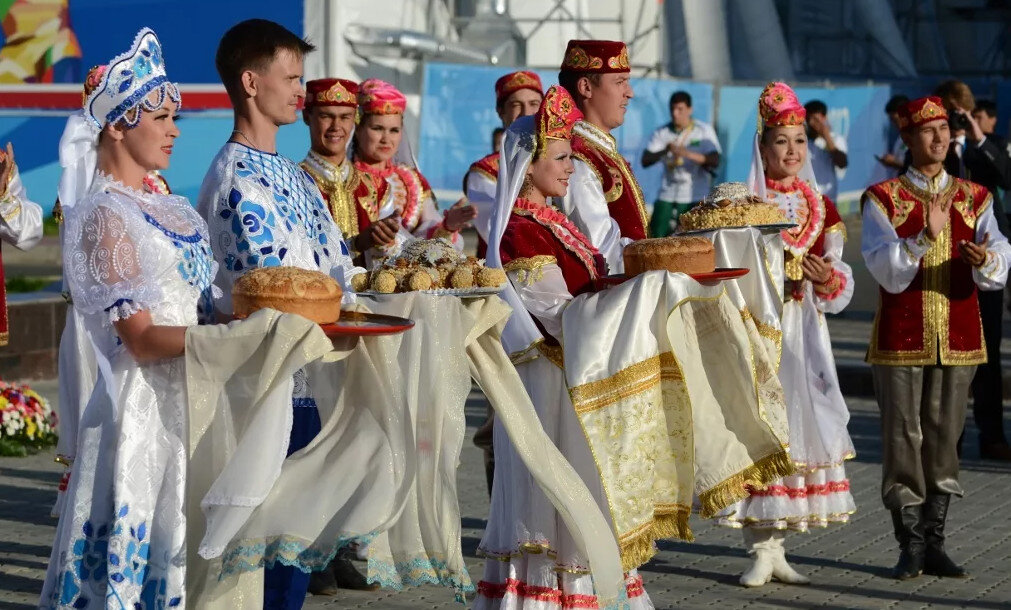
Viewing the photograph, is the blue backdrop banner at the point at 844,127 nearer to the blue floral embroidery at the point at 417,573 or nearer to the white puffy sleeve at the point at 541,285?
the white puffy sleeve at the point at 541,285

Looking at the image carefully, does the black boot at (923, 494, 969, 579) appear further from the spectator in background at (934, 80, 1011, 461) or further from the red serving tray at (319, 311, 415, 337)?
the red serving tray at (319, 311, 415, 337)

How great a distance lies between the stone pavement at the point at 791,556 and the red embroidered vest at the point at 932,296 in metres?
0.95

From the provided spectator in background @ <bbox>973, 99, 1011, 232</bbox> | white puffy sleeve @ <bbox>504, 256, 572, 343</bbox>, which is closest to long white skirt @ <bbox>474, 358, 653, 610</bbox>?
white puffy sleeve @ <bbox>504, 256, 572, 343</bbox>

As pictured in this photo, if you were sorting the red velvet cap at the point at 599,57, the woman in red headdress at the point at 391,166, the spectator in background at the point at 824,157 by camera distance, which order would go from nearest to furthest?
the red velvet cap at the point at 599,57 → the woman in red headdress at the point at 391,166 → the spectator in background at the point at 824,157

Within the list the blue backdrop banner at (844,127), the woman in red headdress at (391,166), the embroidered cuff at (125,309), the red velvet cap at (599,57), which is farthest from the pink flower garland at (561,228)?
the blue backdrop banner at (844,127)

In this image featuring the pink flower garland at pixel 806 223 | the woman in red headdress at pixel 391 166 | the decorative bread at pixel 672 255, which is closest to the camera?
the decorative bread at pixel 672 255

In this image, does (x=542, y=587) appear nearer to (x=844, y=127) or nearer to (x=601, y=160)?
(x=601, y=160)

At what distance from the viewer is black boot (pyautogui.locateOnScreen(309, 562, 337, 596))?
668 cm

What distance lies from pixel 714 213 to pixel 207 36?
1491 centimetres

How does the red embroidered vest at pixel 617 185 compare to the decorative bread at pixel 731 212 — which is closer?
the red embroidered vest at pixel 617 185

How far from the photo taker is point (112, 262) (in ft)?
12.8

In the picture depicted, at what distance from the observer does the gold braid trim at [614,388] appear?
516cm

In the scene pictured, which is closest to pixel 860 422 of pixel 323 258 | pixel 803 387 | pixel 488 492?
pixel 488 492

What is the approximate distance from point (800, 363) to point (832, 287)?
0.36 m
